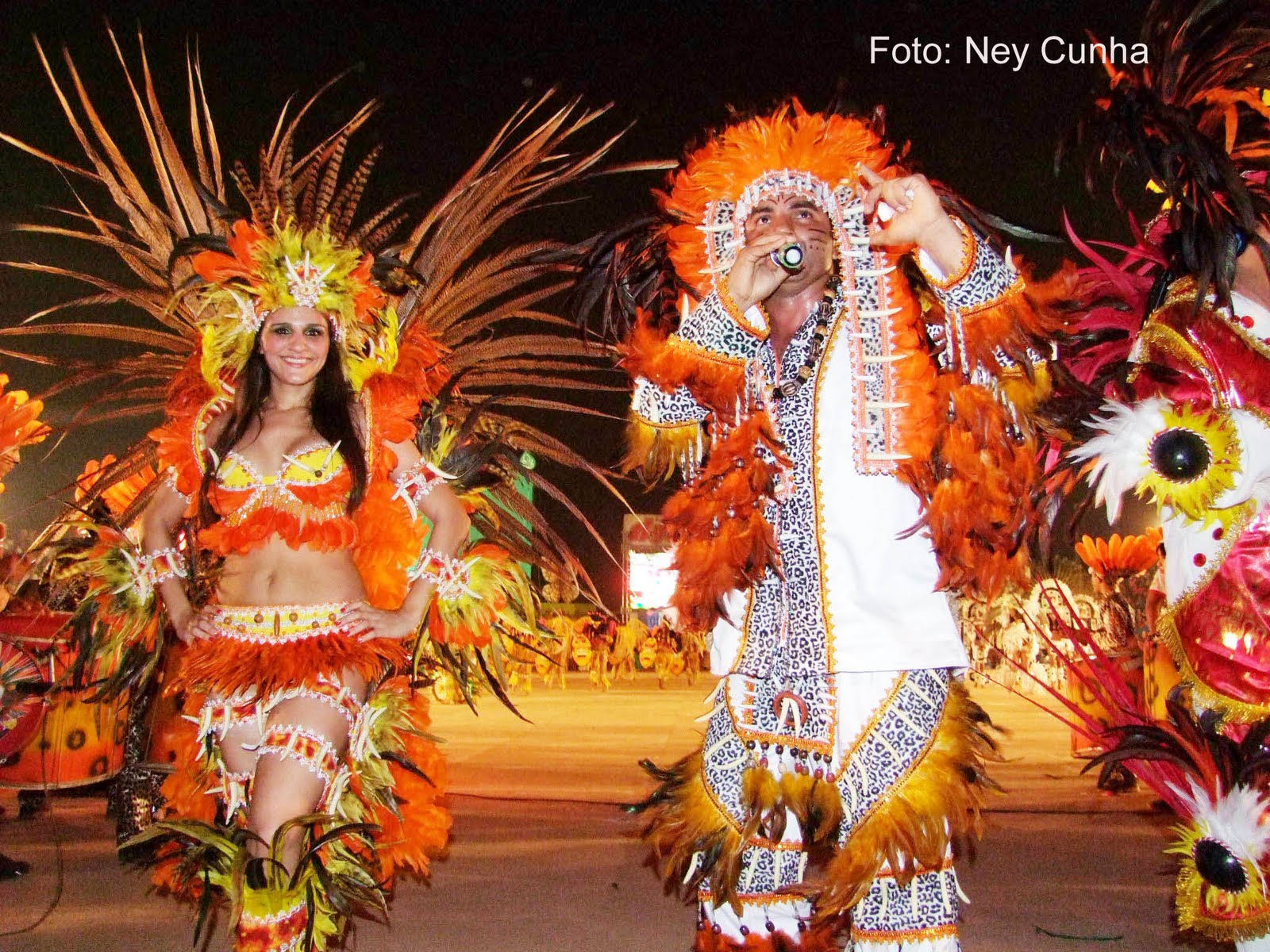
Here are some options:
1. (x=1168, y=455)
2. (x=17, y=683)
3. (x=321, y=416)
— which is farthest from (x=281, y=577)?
(x=1168, y=455)

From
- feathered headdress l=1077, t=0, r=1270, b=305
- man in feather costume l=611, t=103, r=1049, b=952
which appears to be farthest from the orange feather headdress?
feathered headdress l=1077, t=0, r=1270, b=305

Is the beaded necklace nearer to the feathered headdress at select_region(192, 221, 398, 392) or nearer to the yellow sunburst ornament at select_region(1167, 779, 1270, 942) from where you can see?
the yellow sunburst ornament at select_region(1167, 779, 1270, 942)

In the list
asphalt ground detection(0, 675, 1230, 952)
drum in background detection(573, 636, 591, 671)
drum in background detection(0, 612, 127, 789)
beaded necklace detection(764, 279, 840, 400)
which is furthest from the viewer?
drum in background detection(573, 636, 591, 671)

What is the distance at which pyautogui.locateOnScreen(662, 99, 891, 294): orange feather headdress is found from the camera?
270 centimetres

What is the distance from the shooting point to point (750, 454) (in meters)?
2.61

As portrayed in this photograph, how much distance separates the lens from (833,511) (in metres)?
2.55

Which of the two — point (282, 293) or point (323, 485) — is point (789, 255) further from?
point (282, 293)

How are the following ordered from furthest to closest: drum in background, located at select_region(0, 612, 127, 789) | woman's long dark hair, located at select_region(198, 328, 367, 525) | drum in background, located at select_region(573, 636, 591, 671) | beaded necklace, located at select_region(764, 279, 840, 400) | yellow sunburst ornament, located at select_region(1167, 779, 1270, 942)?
drum in background, located at select_region(573, 636, 591, 671), drum in background, located at select_region(0, 612, 127, 789), woman's long dark hair, located at select_region(198, 328, 367, 525), beaded necklace, located at select_region(764, 279, 840, 400), yellow sunburst ornament, located at select_region(1167, 779, 1270, 942)

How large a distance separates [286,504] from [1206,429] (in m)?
2.32

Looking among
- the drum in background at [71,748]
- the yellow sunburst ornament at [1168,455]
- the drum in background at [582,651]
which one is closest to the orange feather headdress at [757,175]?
the yellow sunburst ornament at [1168,455]

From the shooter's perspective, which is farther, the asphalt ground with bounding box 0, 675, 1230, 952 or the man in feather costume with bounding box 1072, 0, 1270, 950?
the asphalt ground with bounding box 0, 675, 1230, 952

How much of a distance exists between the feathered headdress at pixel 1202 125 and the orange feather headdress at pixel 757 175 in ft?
1.75

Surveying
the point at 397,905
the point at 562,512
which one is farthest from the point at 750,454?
the point at 562,512

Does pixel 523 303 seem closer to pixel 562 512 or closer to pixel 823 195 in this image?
pixel 823 195
